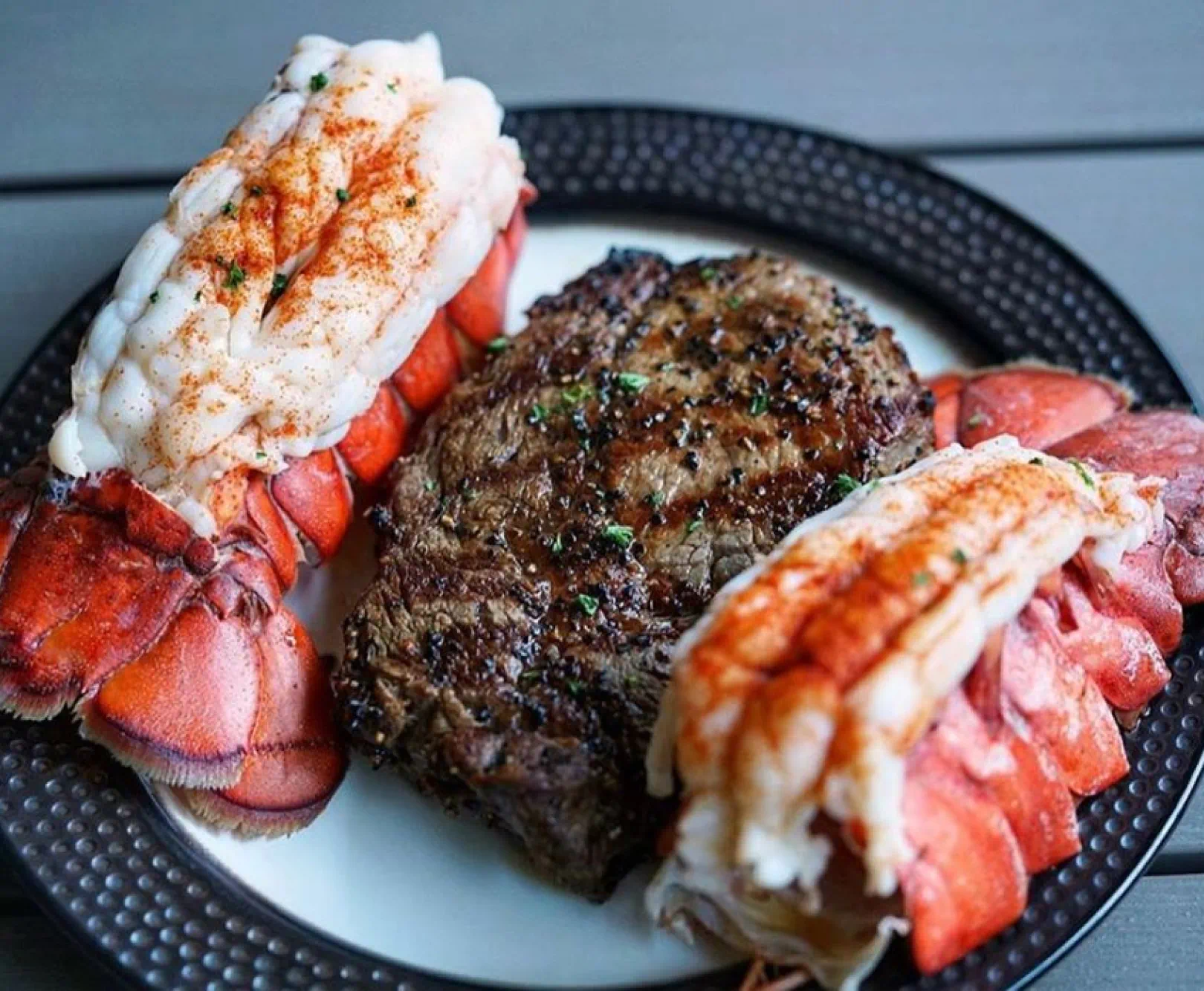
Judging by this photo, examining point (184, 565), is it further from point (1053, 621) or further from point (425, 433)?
point (1053, 621)

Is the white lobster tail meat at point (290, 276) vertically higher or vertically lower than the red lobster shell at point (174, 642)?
higher

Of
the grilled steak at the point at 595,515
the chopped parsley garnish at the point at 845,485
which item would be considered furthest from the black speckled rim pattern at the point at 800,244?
the chopped parsley garnish at the point at 845,485

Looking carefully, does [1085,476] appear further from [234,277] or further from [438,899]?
[234,277]

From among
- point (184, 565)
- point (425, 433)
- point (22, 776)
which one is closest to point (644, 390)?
point (425, 433)

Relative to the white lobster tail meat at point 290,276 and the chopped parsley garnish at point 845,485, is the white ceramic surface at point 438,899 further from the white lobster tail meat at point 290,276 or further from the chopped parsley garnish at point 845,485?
the chopped parsley garnish at point 845,485

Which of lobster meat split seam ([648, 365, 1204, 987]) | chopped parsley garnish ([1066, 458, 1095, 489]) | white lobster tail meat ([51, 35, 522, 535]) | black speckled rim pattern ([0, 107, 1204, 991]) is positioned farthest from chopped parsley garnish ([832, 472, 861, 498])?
white lobster tail meat ([51, 35, 522, 535])

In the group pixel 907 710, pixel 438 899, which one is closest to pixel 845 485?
pixel 907 710

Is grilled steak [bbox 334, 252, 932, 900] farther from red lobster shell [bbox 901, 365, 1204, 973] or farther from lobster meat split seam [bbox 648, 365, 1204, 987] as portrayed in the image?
red lobster shell [bbox 901, 365, 1204, 973]
